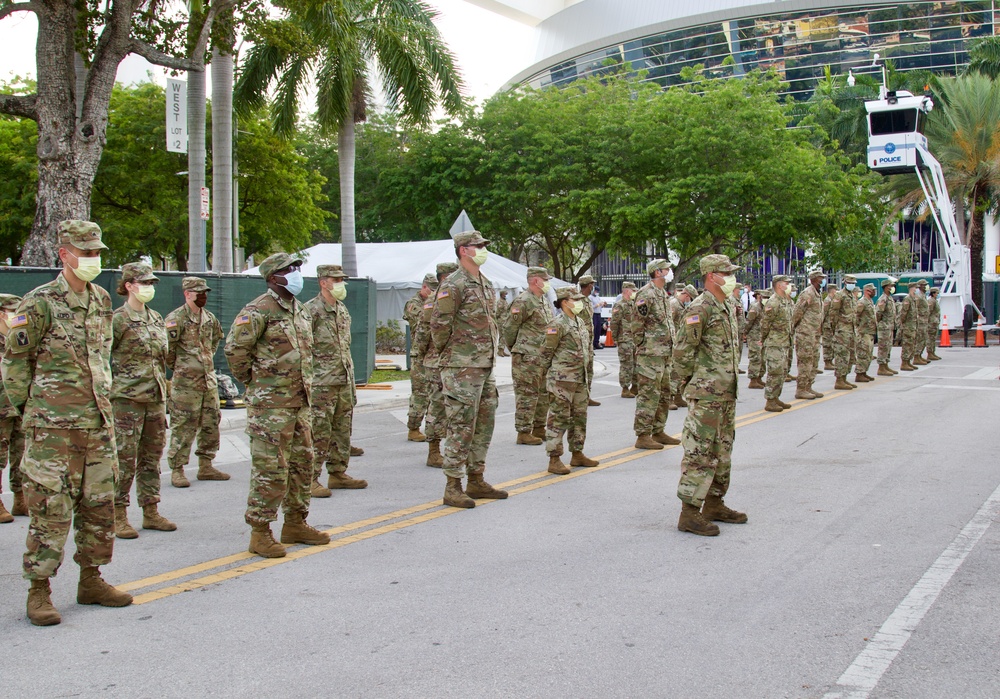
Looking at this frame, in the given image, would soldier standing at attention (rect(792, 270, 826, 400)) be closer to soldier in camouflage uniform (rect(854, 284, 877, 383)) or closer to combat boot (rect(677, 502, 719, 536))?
soldier in camouflage uniform (rect(854, 284, 877, 383))

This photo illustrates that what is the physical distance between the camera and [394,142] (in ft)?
144

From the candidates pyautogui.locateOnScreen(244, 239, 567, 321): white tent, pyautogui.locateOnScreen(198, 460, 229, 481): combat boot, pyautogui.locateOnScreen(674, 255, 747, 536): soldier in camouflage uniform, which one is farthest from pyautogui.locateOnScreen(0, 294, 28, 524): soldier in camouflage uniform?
pyautogui.locateOnScreen(244, 239, 567, 321): white tent

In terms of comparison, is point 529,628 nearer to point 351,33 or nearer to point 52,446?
point 52,446

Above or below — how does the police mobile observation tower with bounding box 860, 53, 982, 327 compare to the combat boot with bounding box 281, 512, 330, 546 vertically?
above

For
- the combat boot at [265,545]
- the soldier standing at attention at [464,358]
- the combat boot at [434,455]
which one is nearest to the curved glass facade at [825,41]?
the combat boot at [434,455]

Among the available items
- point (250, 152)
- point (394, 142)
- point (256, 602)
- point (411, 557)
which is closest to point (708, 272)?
point (411, 557)

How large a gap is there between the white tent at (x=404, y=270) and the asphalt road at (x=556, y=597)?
17.3 meters

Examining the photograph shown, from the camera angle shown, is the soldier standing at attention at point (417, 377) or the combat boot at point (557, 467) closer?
the combat boot at point (557, 467)

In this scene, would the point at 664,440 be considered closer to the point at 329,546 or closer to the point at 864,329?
the point at 329,546

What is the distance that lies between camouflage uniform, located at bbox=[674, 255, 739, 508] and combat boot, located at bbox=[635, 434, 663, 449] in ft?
A: 11.9

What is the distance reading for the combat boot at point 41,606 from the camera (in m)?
5.10

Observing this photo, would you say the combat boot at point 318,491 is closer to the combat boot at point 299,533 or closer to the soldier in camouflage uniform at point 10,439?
the combat boot at point 299,533

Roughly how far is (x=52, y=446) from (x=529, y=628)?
262cm

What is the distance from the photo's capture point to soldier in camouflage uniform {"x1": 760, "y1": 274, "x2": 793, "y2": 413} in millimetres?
14195
